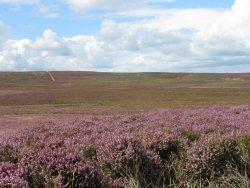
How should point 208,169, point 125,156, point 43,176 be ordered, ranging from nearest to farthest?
point 43,176, point 125,156, point 208,169

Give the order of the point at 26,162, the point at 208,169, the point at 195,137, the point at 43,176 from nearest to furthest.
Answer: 1. the point at 43,176
2. the point at 26,162
3. the point at 208,169
4. the point at 195,137

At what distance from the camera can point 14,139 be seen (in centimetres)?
992

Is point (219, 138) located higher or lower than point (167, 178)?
higher

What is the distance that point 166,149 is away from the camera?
8391 mm

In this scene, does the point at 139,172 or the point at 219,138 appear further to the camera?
the point at 219,138

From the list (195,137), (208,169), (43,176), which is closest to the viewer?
(43,176)

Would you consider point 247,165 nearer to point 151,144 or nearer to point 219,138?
point 219,138

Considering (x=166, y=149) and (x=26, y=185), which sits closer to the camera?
(x=26, y=185)

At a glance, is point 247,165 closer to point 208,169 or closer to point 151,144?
point 208,169

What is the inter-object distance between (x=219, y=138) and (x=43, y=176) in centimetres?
324

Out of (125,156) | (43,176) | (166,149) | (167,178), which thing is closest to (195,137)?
(166,149)

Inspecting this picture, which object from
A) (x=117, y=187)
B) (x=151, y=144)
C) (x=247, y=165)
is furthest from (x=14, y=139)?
(x=247, y=165)

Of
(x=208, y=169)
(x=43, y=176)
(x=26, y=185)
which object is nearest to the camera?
(x=26, y=185)

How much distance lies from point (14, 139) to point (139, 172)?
340 cm
